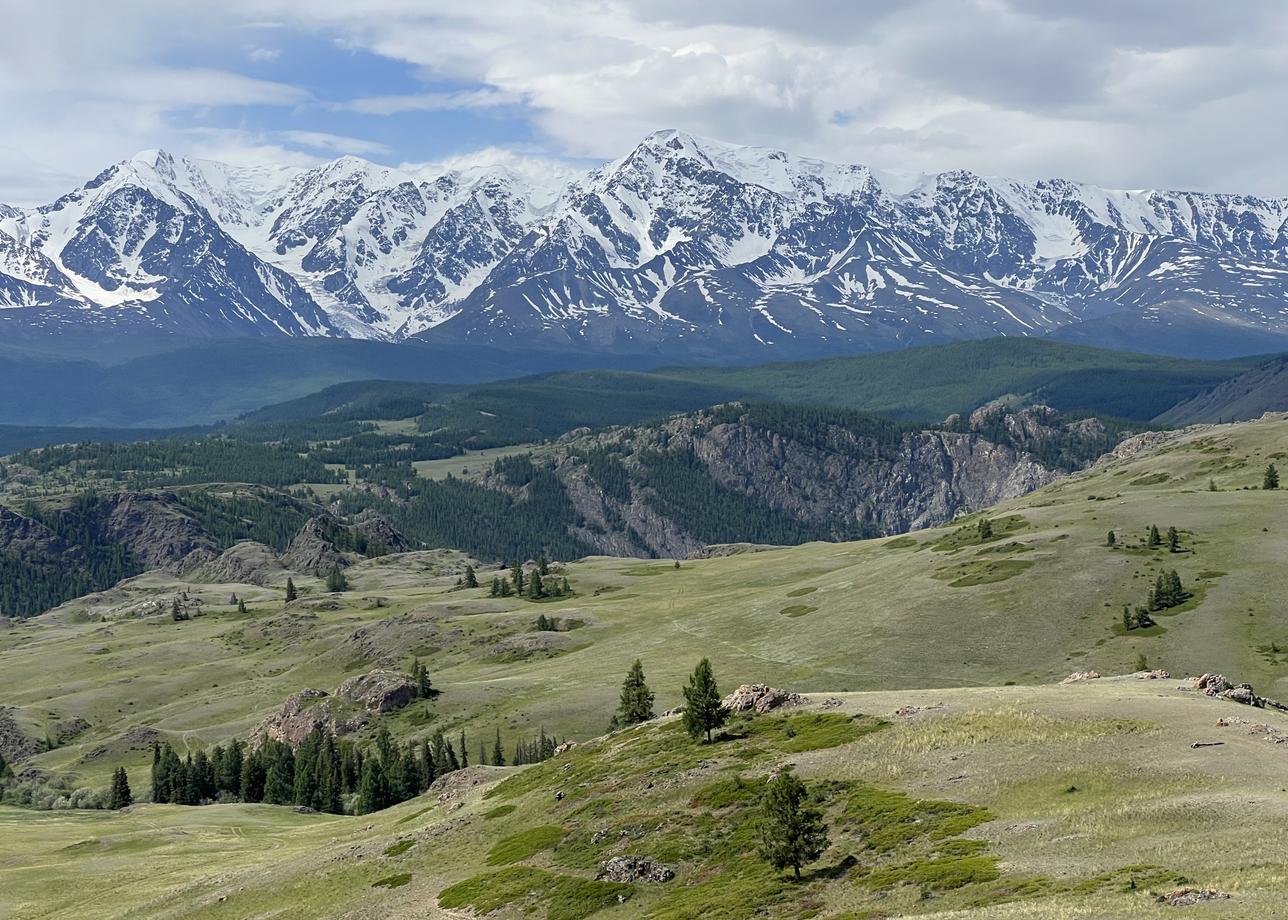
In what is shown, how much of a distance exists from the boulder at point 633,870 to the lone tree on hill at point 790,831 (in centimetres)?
745

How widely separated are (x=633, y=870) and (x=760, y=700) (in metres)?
35.3

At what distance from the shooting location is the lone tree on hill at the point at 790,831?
70.4 metres

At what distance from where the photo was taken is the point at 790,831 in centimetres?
7038

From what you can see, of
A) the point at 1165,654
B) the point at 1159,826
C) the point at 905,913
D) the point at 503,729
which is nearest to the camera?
the point at 905,913

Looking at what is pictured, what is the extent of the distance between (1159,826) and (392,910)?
4560 centimetres

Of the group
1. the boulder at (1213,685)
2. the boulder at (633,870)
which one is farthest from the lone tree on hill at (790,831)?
the boulder at (1213,685)

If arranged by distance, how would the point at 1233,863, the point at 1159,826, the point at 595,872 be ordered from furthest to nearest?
1. the point at 595,872
2. the point at 1159,826
3. the point at 1233,863

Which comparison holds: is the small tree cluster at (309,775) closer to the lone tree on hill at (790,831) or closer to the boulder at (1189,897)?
the lone tree on hill at (790,831)

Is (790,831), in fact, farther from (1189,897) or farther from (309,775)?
(309,775)

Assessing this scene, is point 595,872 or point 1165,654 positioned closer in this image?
point 595,872

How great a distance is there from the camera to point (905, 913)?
196ft

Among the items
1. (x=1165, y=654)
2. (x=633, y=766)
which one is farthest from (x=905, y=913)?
(x=1165, y=654)

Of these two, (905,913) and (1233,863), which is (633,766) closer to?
(905,913)

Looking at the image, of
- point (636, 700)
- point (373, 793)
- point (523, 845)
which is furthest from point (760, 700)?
point (373, 793)
